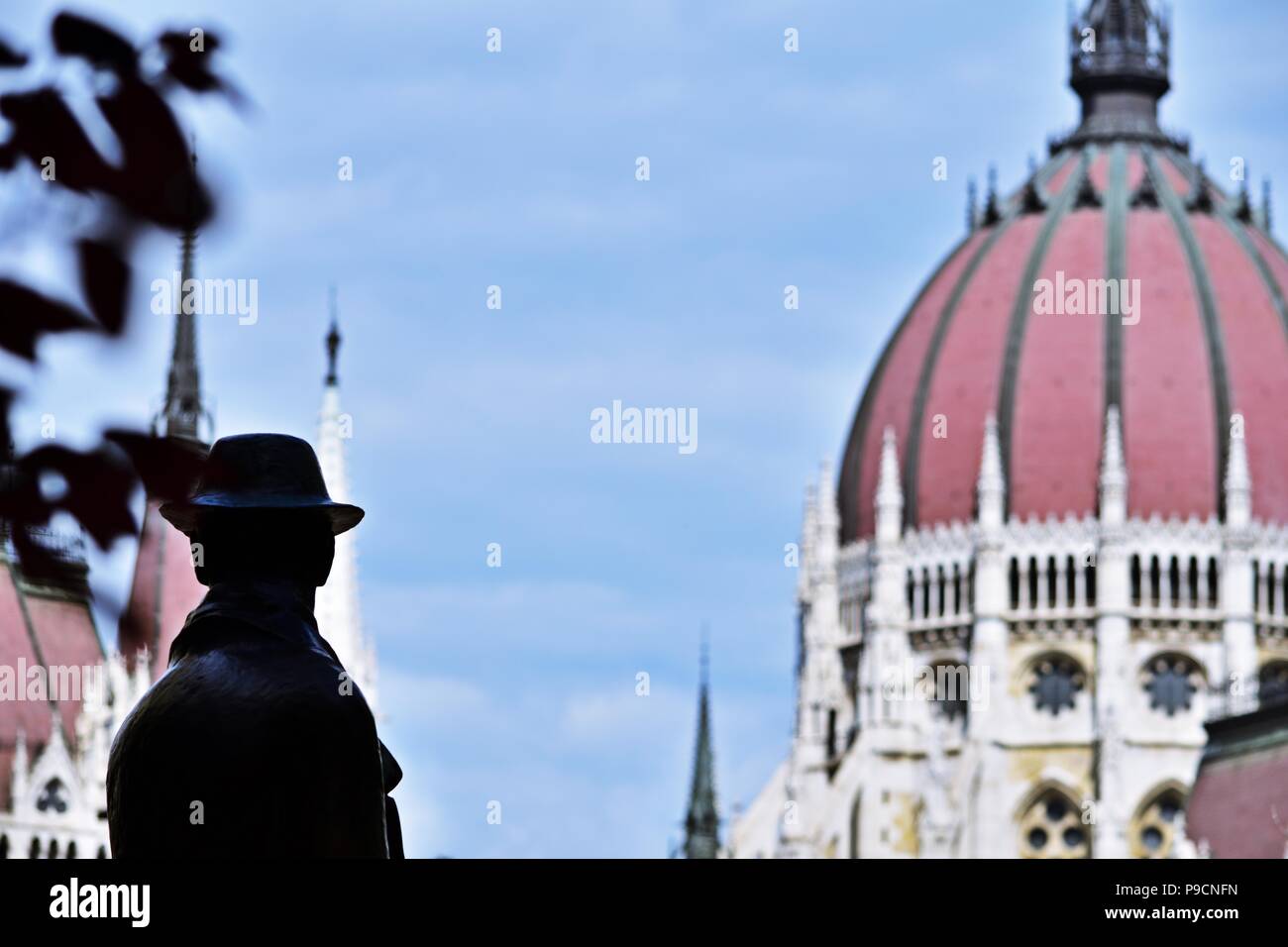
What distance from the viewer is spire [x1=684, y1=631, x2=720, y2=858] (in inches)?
5128

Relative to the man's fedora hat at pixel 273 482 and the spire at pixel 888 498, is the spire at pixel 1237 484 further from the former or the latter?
the man's fedora hat at pixel 273 482

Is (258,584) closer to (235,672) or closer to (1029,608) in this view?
(235,672)

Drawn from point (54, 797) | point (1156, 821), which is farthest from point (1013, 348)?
point (54, 797)

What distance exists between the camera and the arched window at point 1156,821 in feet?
373

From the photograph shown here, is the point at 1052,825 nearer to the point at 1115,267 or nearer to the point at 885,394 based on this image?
the point at 885,394

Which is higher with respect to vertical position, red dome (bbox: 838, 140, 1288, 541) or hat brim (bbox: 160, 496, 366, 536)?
red dome (bbox: 838, 140, 1288, 541)

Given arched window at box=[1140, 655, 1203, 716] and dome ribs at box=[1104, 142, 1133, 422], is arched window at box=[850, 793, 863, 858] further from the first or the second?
dome ribs at box=[1104, 142, 1133, 422]

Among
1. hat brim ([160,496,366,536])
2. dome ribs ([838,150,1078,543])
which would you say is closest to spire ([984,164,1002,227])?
dome ribs ([838,150,1078,543])

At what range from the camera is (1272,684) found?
365ft

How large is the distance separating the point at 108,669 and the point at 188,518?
7630cm

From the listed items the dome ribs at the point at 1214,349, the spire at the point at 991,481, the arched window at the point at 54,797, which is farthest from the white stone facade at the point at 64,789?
the dome ribs at the point at 1214,349

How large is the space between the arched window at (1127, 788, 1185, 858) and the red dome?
9554 millimetres

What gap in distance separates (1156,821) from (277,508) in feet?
343
